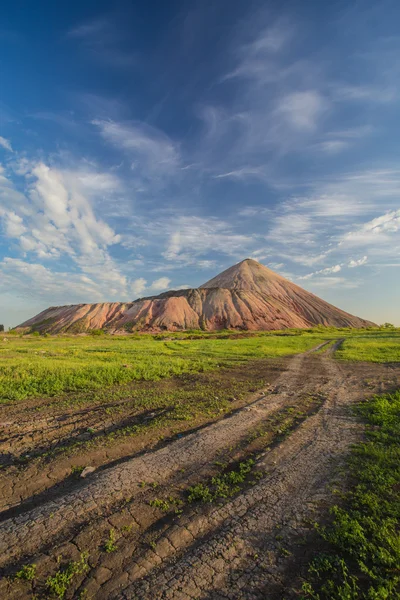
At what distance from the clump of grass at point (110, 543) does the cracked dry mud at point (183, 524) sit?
0.05m

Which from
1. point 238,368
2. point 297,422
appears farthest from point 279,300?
point 297,422

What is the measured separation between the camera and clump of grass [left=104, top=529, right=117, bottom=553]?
3.67 m

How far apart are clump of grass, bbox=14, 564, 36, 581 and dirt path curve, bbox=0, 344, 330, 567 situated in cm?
28

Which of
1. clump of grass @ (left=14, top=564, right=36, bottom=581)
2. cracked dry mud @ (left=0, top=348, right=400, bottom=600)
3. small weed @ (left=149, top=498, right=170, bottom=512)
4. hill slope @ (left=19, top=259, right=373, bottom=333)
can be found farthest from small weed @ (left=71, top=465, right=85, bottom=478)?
hill slope @ (left=19, top=259, right=373, bottom=333)

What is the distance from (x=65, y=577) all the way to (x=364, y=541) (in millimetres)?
3712

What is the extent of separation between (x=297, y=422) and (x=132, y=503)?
5.69 m

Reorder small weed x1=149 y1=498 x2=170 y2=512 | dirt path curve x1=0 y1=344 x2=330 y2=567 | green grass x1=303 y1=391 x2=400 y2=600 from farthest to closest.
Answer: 1. small weed x1=149 y1=498 x2=170 y2=512
2. dirt path curve x1=0 y1=344 x2=330 y2=567
3. green grass x1=303 y1=391 x2=400 y2=600

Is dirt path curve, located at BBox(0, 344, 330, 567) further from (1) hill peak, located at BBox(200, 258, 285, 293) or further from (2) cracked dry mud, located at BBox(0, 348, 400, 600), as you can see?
(1) hill peak, located at BBox(200, 258, 285, 293)

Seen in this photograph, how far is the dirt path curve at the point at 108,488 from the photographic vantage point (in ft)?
12.7

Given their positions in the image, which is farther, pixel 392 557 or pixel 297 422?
pixel 297 422

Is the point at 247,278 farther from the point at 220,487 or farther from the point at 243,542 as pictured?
the point at 243,542

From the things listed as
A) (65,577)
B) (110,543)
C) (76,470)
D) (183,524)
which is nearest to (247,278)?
(76,470)

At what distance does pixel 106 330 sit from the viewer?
86.5 metres

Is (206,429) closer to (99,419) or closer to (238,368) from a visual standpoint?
(99,419)
